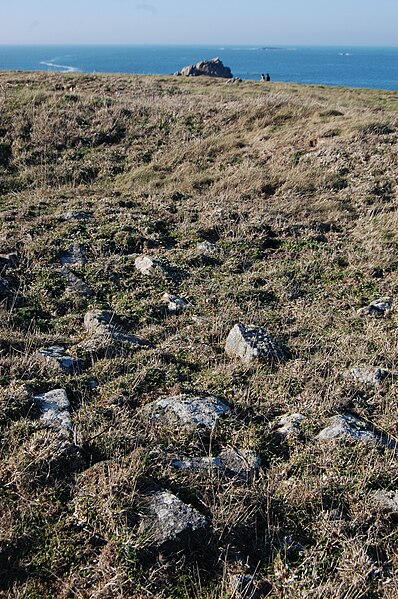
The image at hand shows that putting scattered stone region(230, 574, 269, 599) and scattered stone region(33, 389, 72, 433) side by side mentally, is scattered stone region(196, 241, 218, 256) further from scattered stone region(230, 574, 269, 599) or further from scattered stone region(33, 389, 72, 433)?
scattered stone region(230, 574, 269, 599)

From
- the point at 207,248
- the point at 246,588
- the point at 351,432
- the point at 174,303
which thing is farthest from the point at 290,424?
the point at 207,248

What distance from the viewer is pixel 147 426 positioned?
4699 mm

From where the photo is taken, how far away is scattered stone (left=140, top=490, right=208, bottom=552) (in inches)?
139

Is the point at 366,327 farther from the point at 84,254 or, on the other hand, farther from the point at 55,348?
the point at 84,254

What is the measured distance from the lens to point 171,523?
364cm

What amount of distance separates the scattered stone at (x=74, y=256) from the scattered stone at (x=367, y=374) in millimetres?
4983

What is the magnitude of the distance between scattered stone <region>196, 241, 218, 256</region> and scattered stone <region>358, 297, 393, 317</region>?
10.5 feet

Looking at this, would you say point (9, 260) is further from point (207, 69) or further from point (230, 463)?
point (207, 69)

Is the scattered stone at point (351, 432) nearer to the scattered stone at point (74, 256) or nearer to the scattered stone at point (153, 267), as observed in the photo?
the scattered stone at point (153, 267)

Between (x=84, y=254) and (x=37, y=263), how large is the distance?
0.93 meters

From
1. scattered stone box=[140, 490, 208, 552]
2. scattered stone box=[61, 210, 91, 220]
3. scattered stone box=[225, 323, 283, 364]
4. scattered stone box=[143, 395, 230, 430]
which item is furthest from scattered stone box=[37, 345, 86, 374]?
scattered stone box=[61, 210, 91, 220]

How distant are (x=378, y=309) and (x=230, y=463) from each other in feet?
14.2

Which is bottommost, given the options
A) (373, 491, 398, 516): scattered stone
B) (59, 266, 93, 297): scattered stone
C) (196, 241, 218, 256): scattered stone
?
(373, 491, 398, 516): scattered stone

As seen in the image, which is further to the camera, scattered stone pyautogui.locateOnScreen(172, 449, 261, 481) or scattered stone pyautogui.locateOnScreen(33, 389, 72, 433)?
scattered stone pyautogui.locateOnScreen(33, 389, 72, 433)
